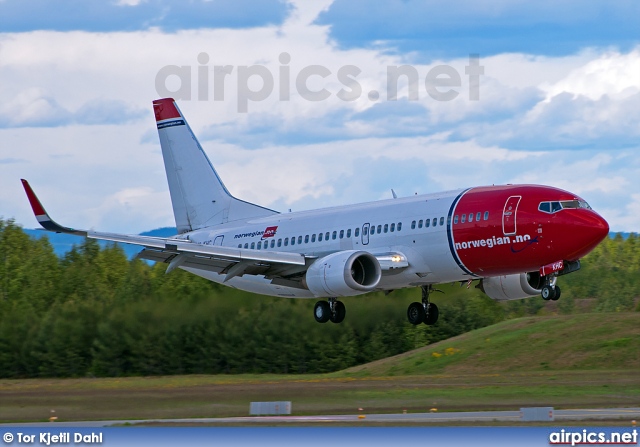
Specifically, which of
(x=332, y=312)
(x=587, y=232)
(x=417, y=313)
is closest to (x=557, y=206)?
(x=587, y=232)

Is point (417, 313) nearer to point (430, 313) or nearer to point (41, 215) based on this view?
point (430, 313)

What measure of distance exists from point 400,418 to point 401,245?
769cm

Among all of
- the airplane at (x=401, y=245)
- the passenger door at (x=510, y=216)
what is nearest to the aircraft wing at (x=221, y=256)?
the airplane at (x=401, y=245)

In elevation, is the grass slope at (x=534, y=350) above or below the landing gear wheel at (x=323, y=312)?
above

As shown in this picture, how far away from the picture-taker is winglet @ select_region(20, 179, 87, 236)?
42969 millimetres

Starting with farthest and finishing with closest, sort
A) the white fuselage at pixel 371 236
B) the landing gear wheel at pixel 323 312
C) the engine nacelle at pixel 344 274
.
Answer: the landing gear wheel at pixel 323 312 < the engine nacelle at pixel 344 274 < the white fuselage at pixel 371 236

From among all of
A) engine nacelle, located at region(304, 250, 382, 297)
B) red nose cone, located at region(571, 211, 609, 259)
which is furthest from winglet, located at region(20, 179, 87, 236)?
red nose cone, located at region(571, 211, 609, 259)

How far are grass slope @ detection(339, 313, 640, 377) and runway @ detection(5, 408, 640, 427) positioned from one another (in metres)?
21.2

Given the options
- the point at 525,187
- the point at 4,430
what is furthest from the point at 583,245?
the point at 4,430

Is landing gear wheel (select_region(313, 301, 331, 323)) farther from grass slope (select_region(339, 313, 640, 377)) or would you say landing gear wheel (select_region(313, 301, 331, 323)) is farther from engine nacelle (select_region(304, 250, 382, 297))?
grass slope (select_region(339, 313, 640, 377))

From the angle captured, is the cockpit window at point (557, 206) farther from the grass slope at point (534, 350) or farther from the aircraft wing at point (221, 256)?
the grass slope at point (534, 350)

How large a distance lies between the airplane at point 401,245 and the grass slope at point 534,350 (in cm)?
1719

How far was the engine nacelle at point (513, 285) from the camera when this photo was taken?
46.7 metres

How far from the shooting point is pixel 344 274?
144 feet
